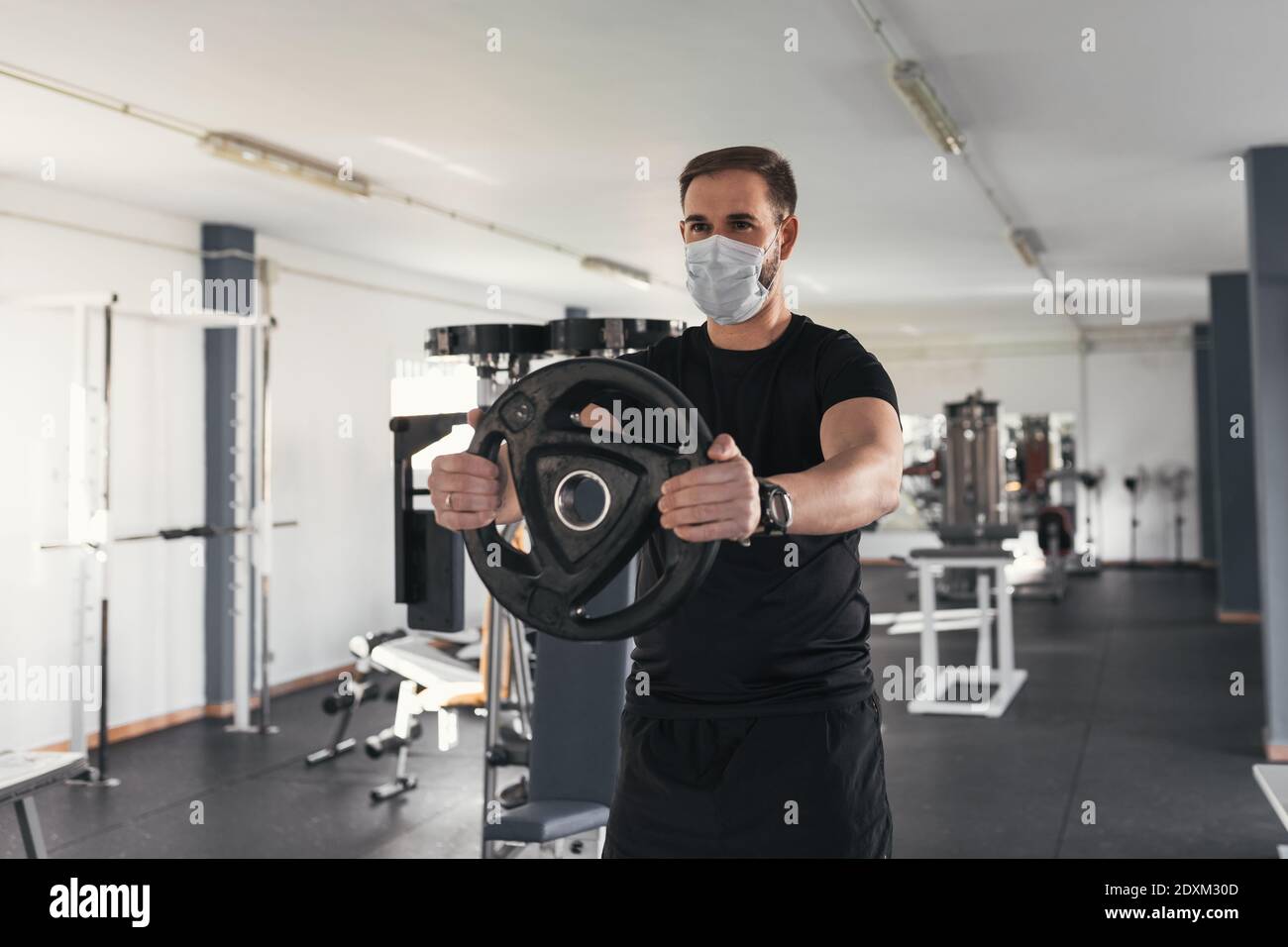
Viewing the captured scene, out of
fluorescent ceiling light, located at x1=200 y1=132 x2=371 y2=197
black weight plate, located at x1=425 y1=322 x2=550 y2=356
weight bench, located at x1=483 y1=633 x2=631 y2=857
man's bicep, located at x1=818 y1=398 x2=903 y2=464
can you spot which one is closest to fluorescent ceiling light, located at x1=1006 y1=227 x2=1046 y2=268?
fluorescent ceiling light, located at x1=200 y1=132 x2=371 y2=197

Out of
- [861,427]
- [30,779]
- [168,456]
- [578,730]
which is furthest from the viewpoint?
[168,456]

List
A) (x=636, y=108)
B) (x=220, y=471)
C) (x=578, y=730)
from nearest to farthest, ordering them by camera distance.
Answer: (x=578, y=730)
(x=636, y=108)
(x=220, y=471)

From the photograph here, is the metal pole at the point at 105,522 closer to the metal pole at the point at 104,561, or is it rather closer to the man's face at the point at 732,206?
the metal pole at the point at 104,561

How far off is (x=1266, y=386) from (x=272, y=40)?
15.9 ft

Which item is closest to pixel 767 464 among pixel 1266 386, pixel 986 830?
pixel 986 830

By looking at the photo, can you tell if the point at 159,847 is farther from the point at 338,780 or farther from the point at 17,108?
the point at 17,108

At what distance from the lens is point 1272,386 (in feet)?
19.6

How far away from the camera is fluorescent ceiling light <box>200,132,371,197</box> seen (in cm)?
523

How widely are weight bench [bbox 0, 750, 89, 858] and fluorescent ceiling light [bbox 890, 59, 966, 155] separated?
11.5ft

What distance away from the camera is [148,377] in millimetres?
6754

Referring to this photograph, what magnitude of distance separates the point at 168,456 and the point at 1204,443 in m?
12.1

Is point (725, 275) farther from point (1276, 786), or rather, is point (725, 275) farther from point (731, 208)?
point (1276, 786)

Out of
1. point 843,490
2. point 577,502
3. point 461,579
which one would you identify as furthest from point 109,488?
point 843,490

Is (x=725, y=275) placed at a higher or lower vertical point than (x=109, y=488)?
higher
